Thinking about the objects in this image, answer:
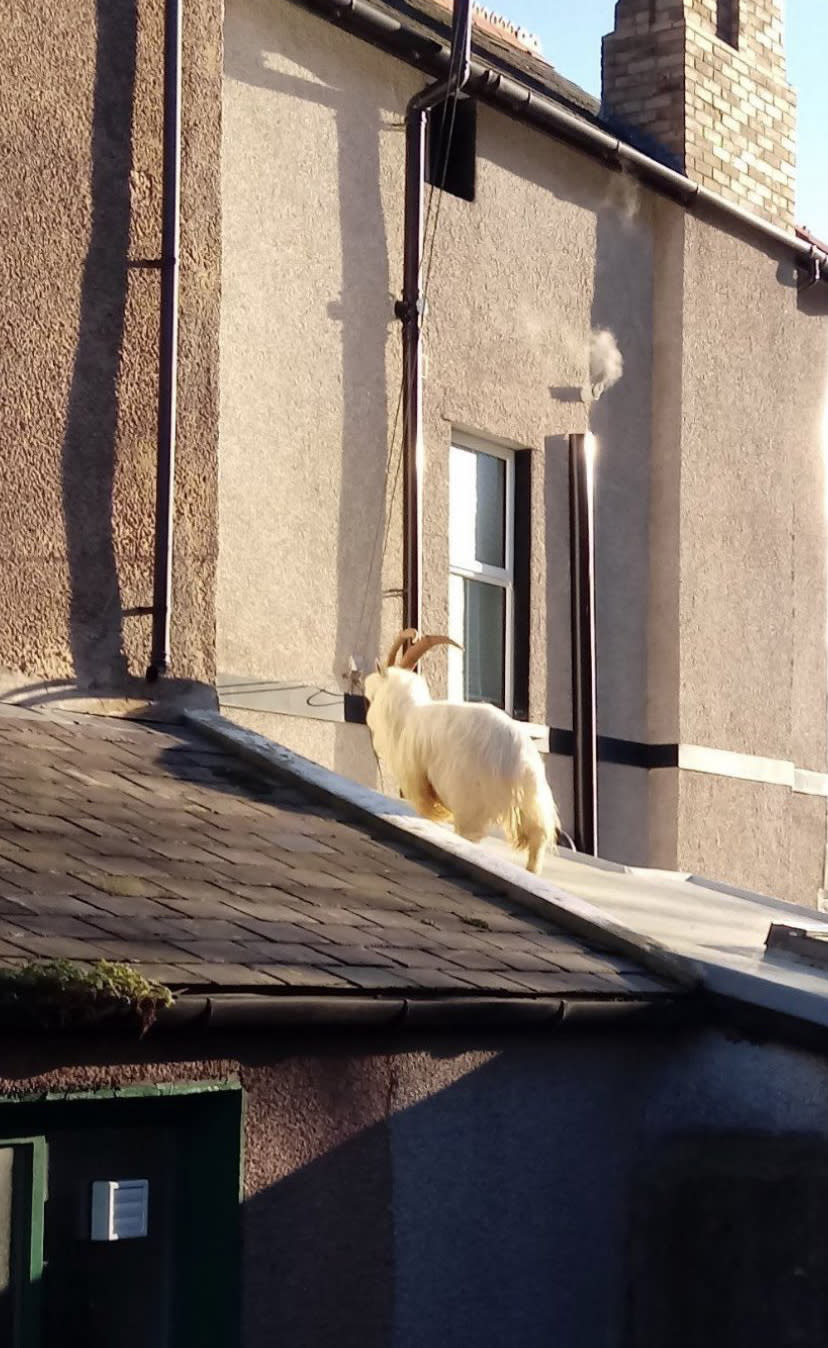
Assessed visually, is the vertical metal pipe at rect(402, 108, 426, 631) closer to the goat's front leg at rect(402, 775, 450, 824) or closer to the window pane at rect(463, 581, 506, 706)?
the window pane at rect(463, 581, 506, 706)

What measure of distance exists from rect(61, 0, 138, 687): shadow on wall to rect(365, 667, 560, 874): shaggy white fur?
205 centimetres

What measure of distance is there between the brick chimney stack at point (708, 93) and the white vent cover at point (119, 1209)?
1021cm

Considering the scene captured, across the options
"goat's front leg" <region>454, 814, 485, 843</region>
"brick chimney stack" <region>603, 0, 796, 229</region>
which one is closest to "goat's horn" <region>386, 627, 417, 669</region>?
"goat's front leg" <region>454, 814, 485, 843</region>

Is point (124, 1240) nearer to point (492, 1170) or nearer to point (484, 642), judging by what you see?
point (492, 1170)

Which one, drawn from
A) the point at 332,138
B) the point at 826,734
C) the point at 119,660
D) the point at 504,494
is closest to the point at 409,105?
the point at 332,138

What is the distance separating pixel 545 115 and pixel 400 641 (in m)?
3.84

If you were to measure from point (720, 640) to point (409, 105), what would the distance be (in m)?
4.26

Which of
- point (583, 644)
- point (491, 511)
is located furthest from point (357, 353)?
point (583, 644)

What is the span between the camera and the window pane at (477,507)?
12531 mm

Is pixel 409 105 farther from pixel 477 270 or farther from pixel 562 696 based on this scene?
pixel 562 696

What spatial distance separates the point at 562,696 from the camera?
42.6ft

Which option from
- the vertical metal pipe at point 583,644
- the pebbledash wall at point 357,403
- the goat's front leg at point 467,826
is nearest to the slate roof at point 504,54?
the pebbledash wall at point 357,403

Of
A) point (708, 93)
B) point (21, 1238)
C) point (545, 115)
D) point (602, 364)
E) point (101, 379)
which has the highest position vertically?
point (708, 93)

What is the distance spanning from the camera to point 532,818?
Result: 9.95 metres
